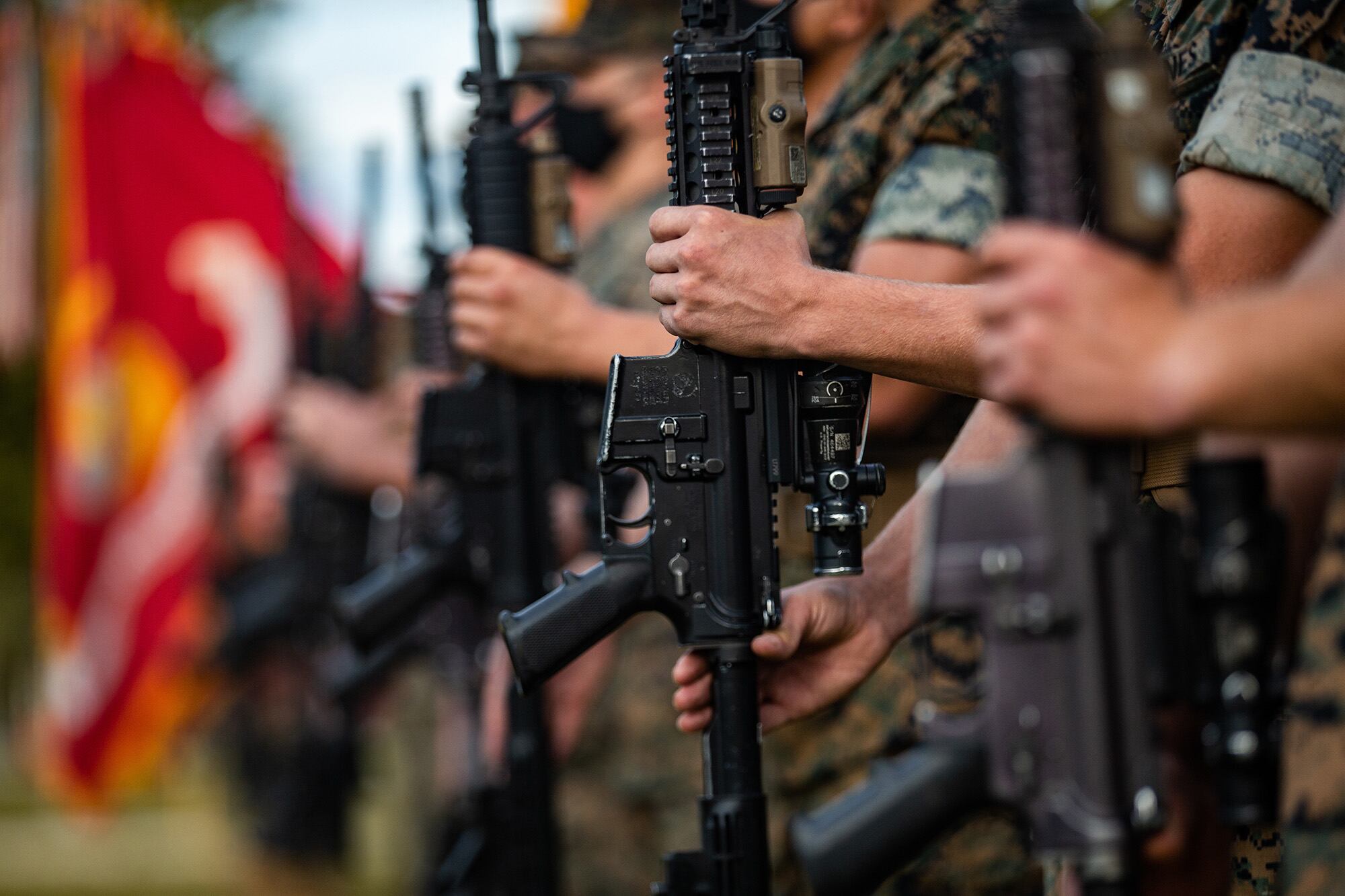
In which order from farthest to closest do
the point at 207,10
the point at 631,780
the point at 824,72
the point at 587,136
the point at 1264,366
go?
the point at 207,10 < the point at 587,136 < the point at 631,780 < the point at 824,72 < the point at 1264,366

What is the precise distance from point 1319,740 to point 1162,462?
2.71 feet

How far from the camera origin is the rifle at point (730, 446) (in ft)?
8.27

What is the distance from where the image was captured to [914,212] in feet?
9.73

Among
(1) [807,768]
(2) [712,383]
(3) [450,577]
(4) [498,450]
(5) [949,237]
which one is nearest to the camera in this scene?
(2) [712,383]

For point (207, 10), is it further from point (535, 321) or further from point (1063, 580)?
point (1063, 580)

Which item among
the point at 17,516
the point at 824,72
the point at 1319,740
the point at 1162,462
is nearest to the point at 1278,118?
the point at 1162,462

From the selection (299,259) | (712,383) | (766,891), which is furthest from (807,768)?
(299,259)

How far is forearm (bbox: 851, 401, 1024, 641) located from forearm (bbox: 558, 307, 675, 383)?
100 centimetres

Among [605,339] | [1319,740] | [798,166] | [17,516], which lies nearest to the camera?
[1319,740]

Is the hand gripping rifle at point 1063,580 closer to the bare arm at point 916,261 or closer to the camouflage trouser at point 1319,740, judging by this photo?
the camouflage trouser at point 1319,740

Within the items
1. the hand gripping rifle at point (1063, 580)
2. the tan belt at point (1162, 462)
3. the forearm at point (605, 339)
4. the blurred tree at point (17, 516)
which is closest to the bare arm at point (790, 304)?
the tan belt at point (1162, 462)

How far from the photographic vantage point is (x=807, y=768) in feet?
11.8

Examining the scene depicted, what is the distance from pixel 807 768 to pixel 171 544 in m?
5.84

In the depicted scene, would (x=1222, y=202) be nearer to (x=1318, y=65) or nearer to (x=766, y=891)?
(x=1318, y=65)
